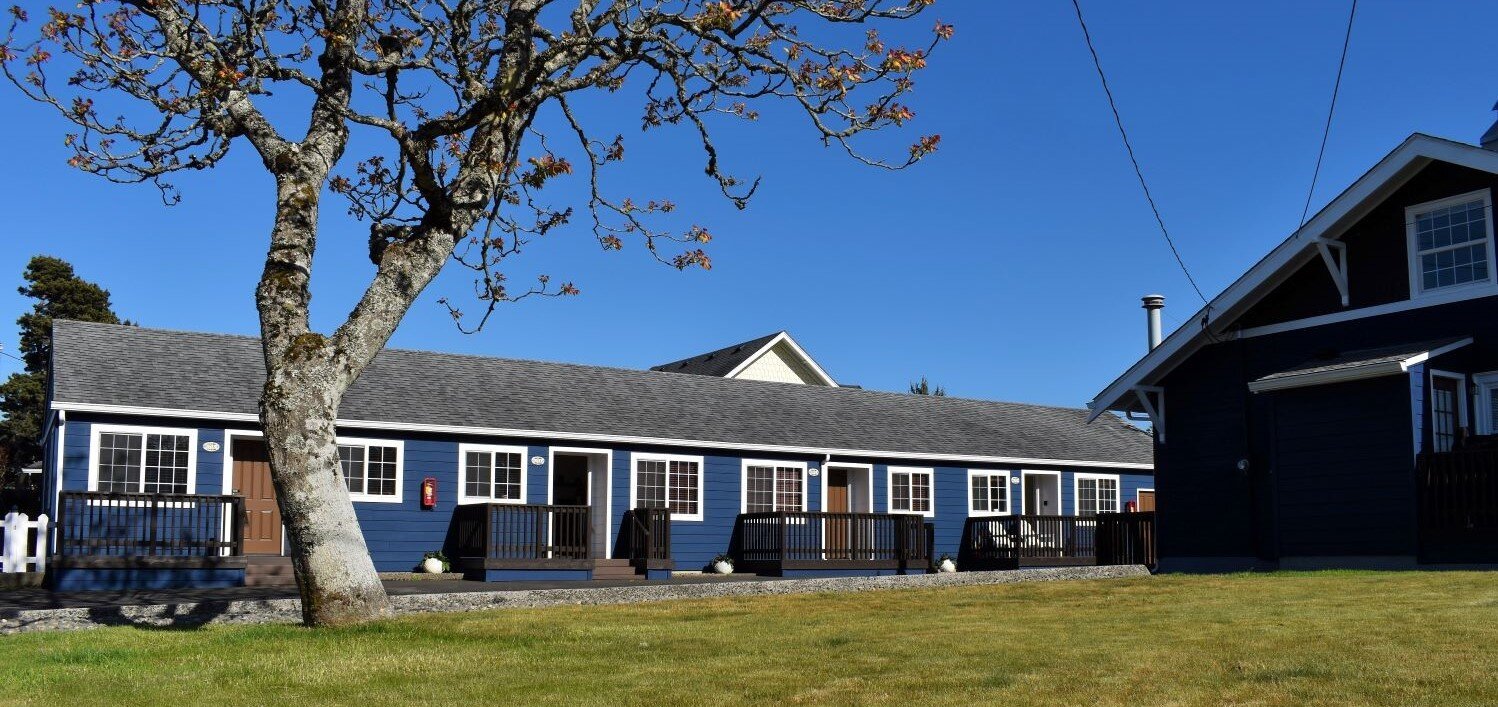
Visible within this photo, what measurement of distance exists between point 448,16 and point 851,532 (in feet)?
48.4

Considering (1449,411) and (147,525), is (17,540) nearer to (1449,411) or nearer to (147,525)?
(147,525)

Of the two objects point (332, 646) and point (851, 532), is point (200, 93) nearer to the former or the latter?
point (332, 646)

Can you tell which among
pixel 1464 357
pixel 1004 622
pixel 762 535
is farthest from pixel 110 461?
pixel 1464 357

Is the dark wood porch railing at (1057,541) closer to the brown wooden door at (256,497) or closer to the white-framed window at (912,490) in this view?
the white-framed window at (912,490)

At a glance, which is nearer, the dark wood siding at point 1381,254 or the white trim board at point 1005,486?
the dark wood siding at point 1381,254

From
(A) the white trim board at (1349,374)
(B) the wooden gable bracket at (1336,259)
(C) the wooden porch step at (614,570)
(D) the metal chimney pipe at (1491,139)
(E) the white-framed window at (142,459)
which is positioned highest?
(D) the metal chimney pipe at (1491,139)

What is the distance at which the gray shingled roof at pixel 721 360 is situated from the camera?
39.8 m

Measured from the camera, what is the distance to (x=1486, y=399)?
60.9 ft

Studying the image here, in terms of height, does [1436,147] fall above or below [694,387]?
above

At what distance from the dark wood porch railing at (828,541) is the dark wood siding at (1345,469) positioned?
8.38 m

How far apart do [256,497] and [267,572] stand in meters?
1.96

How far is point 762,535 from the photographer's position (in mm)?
26344

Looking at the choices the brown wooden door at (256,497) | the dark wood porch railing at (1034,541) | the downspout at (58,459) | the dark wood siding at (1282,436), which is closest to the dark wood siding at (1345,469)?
the dark wood siding at (1282,436)

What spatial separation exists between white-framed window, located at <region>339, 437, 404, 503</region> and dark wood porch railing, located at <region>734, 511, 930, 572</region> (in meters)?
7.01
